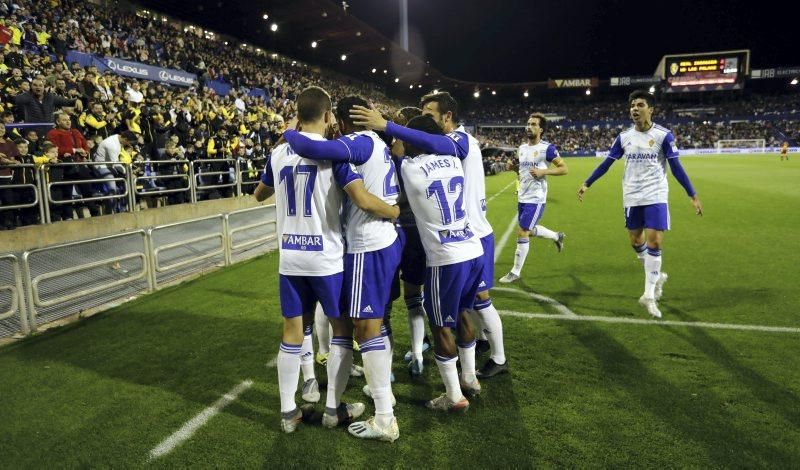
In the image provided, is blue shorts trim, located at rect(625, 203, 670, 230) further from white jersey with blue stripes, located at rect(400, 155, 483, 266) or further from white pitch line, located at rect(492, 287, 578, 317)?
white jersey with blue stripes, located at rect(400, 155, 483, 266)

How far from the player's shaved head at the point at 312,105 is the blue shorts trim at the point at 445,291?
A: 132 centimetres

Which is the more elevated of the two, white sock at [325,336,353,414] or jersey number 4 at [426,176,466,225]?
jersey number 4 at [426,176,466,225]

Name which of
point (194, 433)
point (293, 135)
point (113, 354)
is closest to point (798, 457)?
point (293, 135)

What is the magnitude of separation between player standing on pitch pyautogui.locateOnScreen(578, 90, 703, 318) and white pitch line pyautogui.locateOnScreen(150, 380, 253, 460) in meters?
4.54

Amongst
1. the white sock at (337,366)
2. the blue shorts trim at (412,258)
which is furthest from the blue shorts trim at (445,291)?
the white sock at (337,366)

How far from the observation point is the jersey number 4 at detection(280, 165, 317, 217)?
315 centimetres

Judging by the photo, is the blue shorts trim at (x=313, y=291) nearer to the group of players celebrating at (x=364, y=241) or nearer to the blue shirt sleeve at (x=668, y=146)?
the group of players celebrating at (x=364, y=241)

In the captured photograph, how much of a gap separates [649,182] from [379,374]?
4.37m

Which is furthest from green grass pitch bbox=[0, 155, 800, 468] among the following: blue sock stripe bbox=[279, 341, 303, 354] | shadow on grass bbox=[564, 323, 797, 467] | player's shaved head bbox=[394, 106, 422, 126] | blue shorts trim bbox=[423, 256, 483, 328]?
player's shaved head bbox=[394, 106, 422, 126]

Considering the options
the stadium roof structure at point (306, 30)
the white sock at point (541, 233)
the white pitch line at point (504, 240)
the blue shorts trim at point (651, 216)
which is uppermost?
the stadium roof structure at point (306, 30)

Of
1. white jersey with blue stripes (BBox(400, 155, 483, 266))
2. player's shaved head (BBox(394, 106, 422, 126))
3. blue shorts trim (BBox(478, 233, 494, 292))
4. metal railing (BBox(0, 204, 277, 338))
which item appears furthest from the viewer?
metal railing (BBox(0, 204, 277, 338))

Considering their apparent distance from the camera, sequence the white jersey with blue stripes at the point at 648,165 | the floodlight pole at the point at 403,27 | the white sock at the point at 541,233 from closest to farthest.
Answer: the white jersey with blue stripes at the point at 648,165
the white sock at the point at 541,233
the floodlight pole at the point at 403,27

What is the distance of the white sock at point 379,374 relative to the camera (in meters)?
3.23

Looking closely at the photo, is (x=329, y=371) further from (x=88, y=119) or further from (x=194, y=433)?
(x=88, y=119)
